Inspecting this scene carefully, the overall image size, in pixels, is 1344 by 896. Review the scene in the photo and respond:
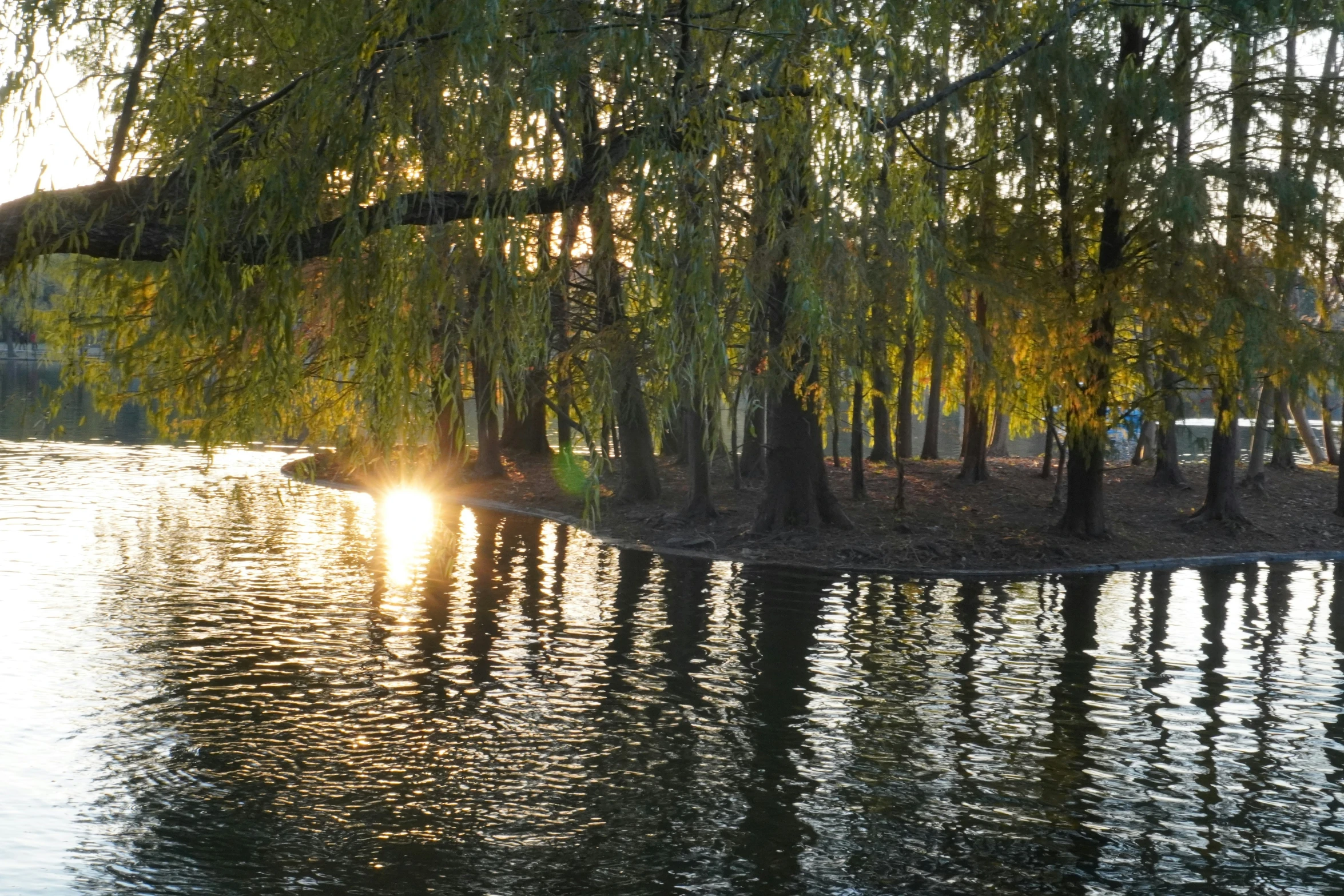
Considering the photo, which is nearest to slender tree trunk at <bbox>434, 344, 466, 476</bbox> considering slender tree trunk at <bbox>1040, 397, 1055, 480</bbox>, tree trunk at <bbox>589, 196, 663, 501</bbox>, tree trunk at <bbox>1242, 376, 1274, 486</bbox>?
tree trunk at <bbox>589, 196, 663, 501</bbox>

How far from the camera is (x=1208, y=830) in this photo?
882 centimetres

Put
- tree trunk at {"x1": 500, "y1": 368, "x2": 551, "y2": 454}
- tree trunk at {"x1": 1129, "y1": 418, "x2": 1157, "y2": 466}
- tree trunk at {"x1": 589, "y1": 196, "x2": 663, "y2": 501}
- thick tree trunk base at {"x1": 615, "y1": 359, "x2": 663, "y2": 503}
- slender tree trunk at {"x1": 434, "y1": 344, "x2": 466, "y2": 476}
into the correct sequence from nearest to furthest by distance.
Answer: slender tree trunk at {"x1": 434, "y1": 344, "x2": 466, "y2": 476}
tree trunk at {"x1": 589, "y1": 196, "x2": 663, "y2": 501}
thick tree trunk base at {"x1": 615, "y1": 359, "x2": 663, "y2": 503}
tree trunk at {"x1": 1129, "y1": 418, "x2": 1157, "y2": 466}
tree trunk at {"x1": 500, "y1": 368, "x2": 551, "y2": 454}

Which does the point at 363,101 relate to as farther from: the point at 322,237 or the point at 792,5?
the point at 792,5

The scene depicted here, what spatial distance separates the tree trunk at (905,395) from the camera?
21.6 m

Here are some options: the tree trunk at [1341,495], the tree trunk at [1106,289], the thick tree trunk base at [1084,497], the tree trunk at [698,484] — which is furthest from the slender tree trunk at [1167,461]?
the tree trunk at [698,484]

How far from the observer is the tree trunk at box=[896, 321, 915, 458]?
850 inches

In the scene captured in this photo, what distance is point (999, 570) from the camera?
64.3ft

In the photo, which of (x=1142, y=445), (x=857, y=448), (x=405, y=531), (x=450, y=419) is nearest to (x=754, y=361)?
(x=450, y=419)

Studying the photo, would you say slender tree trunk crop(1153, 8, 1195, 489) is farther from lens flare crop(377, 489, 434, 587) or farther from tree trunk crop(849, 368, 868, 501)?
lens flare crop(377, 489, 434, 587)

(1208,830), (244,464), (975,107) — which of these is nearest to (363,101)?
(1208,830)

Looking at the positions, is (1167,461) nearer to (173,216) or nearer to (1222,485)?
(1222,485)

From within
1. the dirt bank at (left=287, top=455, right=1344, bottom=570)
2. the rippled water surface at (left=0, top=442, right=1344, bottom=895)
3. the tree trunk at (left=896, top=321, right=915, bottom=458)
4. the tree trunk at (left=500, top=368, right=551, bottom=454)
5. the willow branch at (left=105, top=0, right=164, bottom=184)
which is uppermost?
the willow branch at (left=105, top=0, right=164, bottom=184)

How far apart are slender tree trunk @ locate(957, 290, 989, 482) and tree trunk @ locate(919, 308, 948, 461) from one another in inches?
18.7

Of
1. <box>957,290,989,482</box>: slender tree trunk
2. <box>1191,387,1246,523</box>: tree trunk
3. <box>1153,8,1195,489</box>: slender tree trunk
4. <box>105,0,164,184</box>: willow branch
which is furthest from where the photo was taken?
<box>1191,387,1246,523</box>: tree trunk
